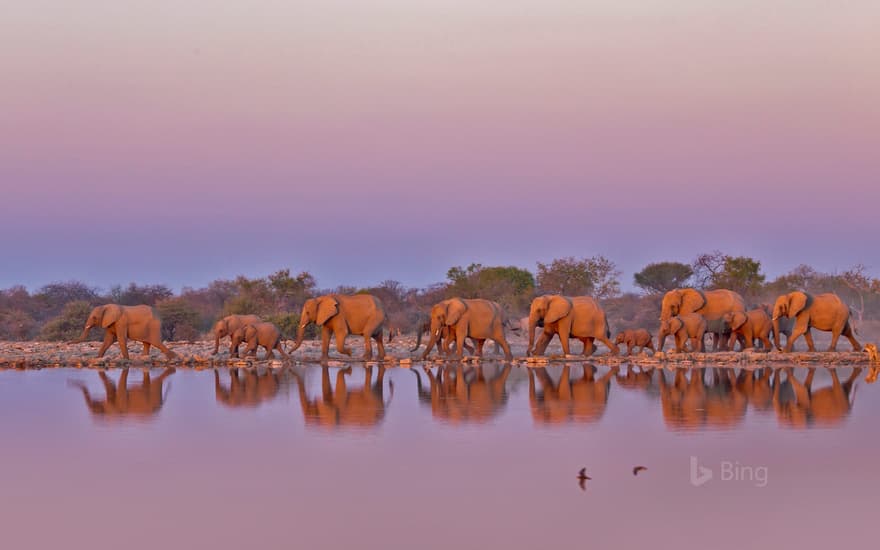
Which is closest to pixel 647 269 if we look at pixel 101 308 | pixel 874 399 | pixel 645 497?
pixel 101 308

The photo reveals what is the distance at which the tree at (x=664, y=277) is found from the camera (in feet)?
176

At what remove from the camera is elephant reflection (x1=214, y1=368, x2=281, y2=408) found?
17.3 m

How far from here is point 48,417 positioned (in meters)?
15.4

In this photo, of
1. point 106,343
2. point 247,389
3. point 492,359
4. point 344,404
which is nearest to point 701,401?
point 344,404

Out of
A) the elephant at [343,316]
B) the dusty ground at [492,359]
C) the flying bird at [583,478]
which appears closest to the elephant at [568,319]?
the dusty ground at [492,359]

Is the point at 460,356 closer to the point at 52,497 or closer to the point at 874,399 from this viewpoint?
the point at 874,399

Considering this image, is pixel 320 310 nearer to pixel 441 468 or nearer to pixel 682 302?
pixel 682 302

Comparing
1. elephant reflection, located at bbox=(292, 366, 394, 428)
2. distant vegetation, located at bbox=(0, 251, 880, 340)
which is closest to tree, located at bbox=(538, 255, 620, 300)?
distant vegetation, located at bbox=(0, 251, 880, 340)

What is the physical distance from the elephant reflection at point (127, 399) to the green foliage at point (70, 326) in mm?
16493

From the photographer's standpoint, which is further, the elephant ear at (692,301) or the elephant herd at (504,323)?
the elephant ear at (692,301)

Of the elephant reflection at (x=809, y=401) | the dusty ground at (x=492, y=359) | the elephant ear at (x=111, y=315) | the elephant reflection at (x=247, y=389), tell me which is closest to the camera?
the elephant reflection at (x=809, y=401)

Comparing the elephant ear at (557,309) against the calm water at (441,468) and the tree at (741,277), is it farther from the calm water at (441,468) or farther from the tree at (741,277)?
the tree at (741,277)

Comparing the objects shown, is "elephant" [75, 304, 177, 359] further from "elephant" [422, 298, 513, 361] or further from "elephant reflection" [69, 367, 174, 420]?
"elephant" [422, 298, 513, 361]

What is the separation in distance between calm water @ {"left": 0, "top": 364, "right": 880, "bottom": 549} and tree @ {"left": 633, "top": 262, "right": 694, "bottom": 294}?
3532 cm
